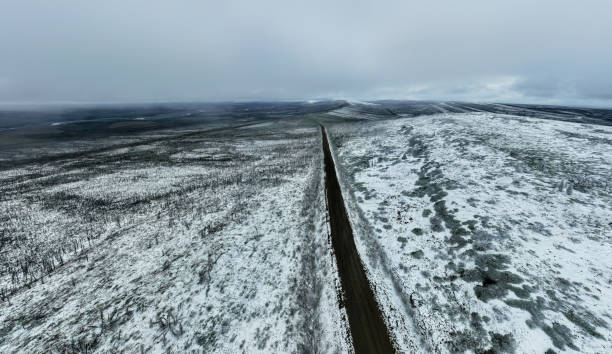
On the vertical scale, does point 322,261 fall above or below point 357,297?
above

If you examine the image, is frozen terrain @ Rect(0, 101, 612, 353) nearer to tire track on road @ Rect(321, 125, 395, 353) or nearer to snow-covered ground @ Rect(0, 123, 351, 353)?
snow-covered ground @ Rect(0, 123, 351, 353)

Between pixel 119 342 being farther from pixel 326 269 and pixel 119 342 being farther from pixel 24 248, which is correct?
pixel 24 248

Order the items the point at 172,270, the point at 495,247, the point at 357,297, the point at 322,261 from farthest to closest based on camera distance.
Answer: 1. the point at 322,261
2. the point at 172,270
3. the point at 495,247
4. the point at 357,297

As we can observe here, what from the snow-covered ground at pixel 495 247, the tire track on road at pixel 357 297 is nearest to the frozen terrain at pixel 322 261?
the snow-covered ground at pixel 495 247

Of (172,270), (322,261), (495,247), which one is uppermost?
(495,247)

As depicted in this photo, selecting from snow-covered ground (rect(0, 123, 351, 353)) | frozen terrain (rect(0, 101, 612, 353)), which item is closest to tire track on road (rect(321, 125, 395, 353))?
frozen terrain (rect(0, 101, 612, 353))

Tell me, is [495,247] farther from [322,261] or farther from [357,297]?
[322,261]

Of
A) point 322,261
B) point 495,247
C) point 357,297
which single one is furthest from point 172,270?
point 495,247
